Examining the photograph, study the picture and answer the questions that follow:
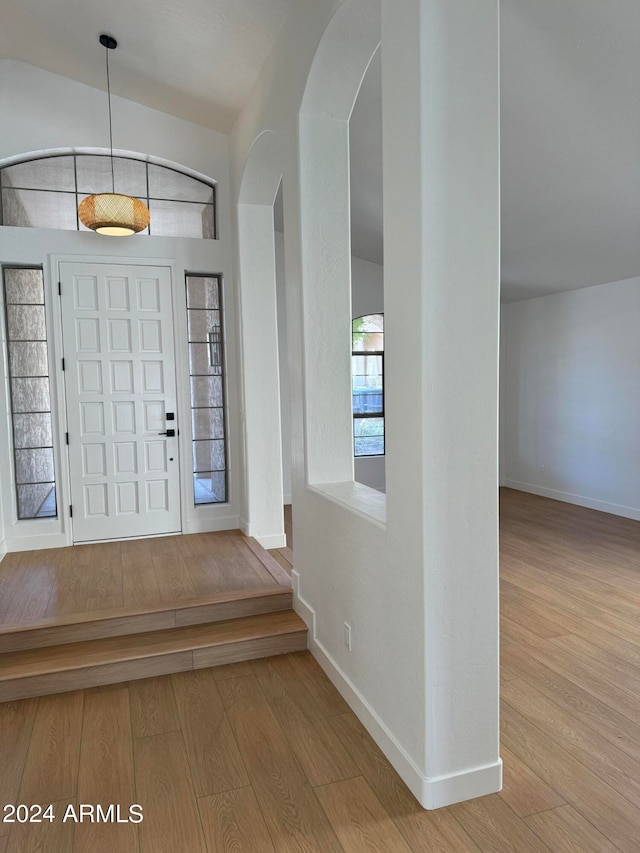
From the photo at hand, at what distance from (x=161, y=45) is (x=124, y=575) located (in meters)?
3.31

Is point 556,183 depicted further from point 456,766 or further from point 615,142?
point 456,766

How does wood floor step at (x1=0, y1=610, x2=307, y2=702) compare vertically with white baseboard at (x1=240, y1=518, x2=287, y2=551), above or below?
below

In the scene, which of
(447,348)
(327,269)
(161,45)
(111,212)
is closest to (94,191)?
(111,212)

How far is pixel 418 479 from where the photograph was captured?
1859 millimetres

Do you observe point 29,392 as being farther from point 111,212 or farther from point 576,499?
point 576,499

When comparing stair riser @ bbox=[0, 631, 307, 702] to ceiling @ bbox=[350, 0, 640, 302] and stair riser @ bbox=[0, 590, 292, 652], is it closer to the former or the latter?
stair riser @ bbox=[0, 590, 292, 652]

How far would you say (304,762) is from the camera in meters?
2.21

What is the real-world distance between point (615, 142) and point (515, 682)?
10.1 ft

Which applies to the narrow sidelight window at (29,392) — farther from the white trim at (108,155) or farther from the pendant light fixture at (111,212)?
the pendant light fixture at (111,212)

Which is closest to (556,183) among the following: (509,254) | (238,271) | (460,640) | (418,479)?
(509,254)

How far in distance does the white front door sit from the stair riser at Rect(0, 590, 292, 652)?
155 cm

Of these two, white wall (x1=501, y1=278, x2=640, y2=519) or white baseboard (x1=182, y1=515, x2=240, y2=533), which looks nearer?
white baseboard (x1=182, y1=515, x2=240, y2=533)

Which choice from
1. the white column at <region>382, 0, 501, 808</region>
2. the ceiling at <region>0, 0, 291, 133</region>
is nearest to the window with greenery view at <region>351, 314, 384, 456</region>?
the ceiling at <region>0, 0, 291, 133</region>

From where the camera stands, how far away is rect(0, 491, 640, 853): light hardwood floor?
6.05ft
